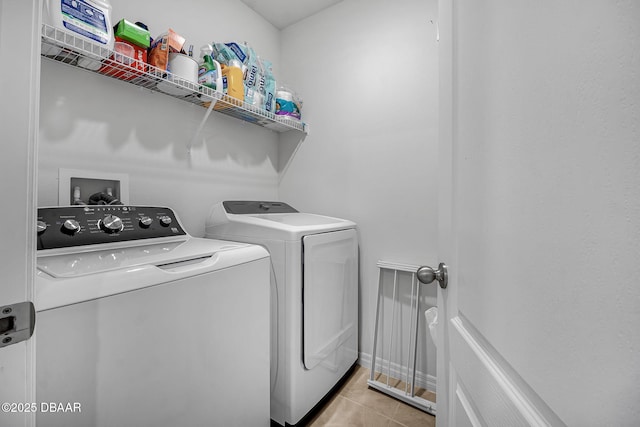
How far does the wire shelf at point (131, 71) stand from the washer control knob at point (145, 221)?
28.1 inches

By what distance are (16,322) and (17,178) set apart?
0.76ft

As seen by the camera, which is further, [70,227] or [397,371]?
[397,371]

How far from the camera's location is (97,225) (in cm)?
110

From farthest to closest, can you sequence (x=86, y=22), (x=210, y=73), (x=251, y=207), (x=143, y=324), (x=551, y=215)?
1. (x=251, y=207)
2. (x=210, y=73)
3. (x=86, y=22)
4. (x=143, y=324)
5. (x=551, y=215)

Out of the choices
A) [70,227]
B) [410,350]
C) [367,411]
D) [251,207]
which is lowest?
[367,411]

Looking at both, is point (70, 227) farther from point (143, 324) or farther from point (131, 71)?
point (131, 71)

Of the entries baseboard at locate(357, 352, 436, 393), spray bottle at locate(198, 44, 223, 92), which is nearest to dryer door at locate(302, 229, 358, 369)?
baseboard at locate(357, 352, 436, 393)

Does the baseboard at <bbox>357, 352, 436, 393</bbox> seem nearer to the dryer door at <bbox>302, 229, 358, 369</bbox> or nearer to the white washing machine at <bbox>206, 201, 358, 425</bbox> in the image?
the dryer door at <bbox>302, 229, 358, 369</bbox>

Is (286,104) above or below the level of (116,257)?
above

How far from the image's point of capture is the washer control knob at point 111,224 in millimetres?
1100

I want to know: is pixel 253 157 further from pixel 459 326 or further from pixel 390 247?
pixel 459 326

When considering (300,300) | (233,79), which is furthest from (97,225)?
(233,79)

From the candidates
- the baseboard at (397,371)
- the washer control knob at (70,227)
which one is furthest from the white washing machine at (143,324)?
the baseboard at (397,371)

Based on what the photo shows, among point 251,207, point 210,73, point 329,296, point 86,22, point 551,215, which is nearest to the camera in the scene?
point 551,215
